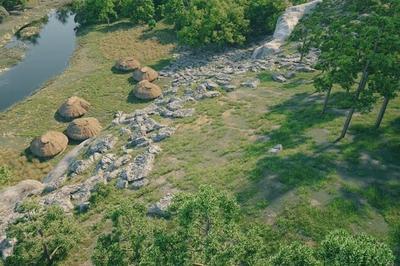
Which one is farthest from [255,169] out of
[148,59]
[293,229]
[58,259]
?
[148,59]

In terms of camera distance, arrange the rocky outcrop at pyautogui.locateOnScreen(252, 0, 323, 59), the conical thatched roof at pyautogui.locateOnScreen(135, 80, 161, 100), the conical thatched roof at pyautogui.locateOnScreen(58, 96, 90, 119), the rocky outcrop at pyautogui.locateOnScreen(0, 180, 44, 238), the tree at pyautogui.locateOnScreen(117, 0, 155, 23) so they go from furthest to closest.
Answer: the tree at pyautogui.locateOnScreen(117, 0, 155, 23) < the rocky outcrop at pyautogui.locateOnScreen(252, 0, 323, 59) < the conical thatched roof at pyautogui.locateOnScreen(135, 80, 161, 100) < the conical thatched roof at pyautogui.locateOnScreen(58, 96, 90, 119) < the rocky outcrop at pyautogui.locateOnScreen(0, 180, 44, 238)

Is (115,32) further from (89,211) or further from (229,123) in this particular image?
(89,211)

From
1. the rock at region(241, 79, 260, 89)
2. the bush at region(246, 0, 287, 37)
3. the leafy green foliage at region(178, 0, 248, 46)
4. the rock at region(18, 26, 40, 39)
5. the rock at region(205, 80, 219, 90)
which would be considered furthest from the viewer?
the rock at region(18, 26, 40, 39)

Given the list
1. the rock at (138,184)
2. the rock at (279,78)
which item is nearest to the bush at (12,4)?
the rock at (279,78)

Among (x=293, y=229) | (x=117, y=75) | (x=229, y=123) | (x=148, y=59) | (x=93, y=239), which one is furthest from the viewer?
(x=148, y=59)

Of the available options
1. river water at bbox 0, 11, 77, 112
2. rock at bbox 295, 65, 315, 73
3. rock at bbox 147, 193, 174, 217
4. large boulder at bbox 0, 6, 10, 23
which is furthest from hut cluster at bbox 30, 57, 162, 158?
large boulder at bbox 0, 6, 10, 23

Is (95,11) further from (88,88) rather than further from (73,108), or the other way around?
(73,108)

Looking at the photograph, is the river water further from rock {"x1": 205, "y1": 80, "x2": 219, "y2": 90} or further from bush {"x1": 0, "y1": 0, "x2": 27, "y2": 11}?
rock {"x1": 205, "y1": 80, "x2": 219, "y2": 90}
